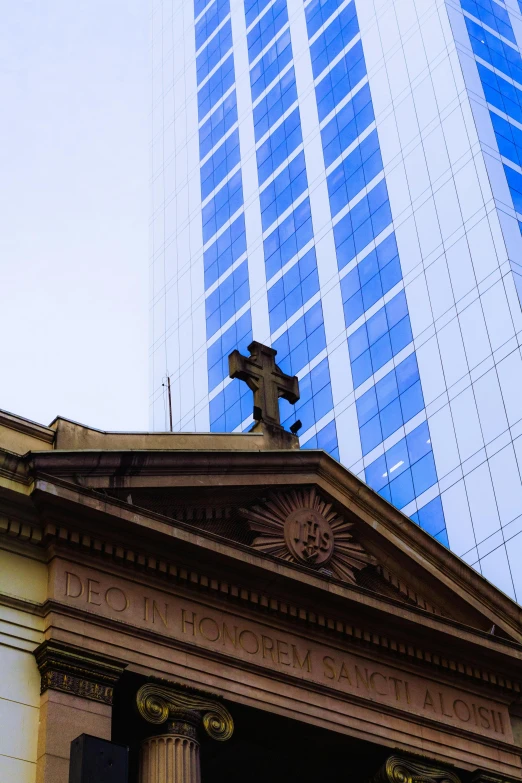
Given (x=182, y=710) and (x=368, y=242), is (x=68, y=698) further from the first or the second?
(x=368, y=242)

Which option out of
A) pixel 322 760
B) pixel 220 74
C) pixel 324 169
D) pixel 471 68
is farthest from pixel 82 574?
pixel 220 74

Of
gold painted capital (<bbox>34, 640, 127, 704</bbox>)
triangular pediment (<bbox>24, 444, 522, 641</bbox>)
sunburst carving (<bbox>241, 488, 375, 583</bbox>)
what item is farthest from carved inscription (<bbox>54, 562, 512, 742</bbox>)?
sunburst carving (<bbox>241, 488, 375, 583</bbox>)

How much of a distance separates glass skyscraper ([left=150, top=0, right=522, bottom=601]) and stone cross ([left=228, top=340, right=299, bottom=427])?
90.2 feet

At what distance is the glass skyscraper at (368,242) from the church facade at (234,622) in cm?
2729

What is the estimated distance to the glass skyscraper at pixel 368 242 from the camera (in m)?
57.3

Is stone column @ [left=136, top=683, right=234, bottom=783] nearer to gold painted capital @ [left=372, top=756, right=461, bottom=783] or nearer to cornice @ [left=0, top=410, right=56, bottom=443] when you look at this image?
gold painted capital @ [left=372, top=756, right=461, bottom=783]

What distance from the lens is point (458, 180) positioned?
62844 mm

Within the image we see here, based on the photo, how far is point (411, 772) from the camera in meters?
Answer: 23.2

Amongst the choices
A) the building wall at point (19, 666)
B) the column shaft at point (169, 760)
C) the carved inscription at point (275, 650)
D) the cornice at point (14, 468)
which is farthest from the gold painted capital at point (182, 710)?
the cornice at point (14, 468)

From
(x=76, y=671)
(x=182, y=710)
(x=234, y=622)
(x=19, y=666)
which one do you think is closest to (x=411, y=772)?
(x=234, y=622)

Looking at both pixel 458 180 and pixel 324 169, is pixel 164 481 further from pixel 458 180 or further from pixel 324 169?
pixel 324 169

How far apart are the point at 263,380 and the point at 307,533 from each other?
352 centimetres

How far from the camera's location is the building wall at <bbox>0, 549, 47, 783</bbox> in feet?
61.4

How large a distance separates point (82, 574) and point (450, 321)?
136 feet
